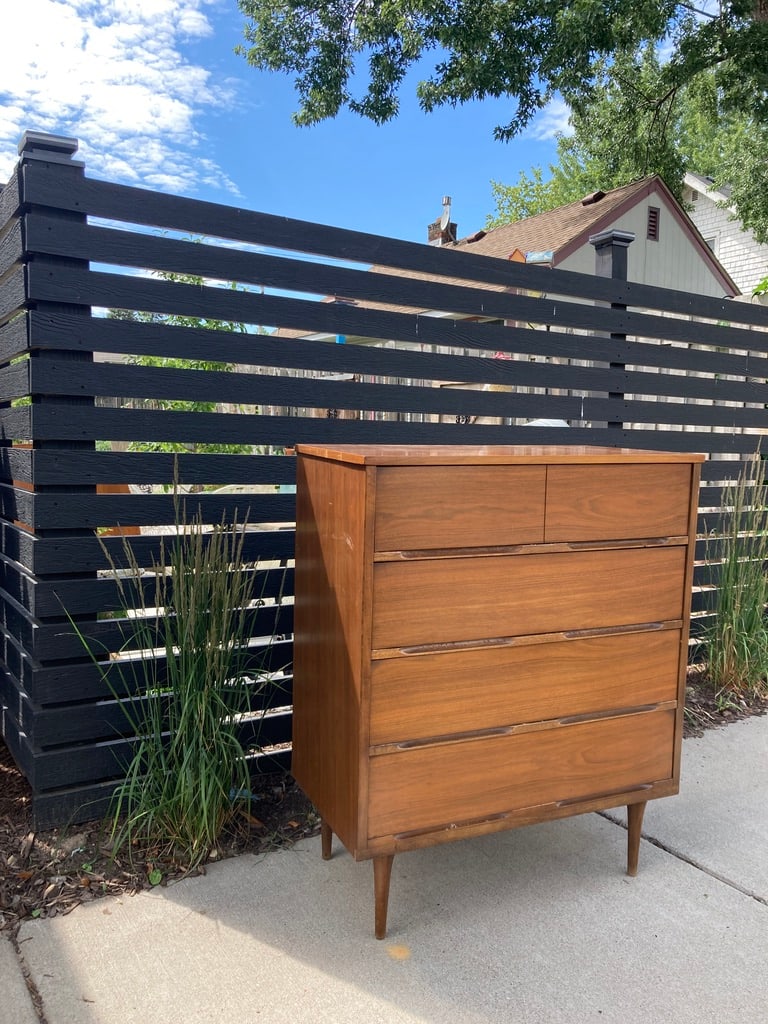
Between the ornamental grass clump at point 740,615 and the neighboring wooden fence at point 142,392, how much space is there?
1.57 metres

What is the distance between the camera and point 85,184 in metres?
2.34

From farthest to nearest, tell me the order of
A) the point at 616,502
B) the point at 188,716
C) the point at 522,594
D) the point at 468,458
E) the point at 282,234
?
the point at 282,234
the point at 188,716
the point at 616,502
the point at 522,594
the point at 468,458

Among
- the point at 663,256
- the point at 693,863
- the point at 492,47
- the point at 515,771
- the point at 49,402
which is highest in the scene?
the point at 492,47

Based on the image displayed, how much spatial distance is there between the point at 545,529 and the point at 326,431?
1066mm

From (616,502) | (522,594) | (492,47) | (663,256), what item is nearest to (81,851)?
(522,594)

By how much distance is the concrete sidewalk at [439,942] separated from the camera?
1769mm

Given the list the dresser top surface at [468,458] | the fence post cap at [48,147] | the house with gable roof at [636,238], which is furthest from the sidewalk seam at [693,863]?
the house with gable roof at [636,238]

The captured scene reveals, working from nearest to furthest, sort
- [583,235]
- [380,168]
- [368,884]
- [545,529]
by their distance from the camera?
[545,529] < [368,884] < [583,235] < [380,168]

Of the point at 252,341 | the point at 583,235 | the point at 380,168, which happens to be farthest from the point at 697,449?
the point at 380,168

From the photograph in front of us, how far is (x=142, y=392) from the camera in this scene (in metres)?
2.48

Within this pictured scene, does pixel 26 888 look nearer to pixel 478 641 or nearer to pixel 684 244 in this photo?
pixel 478 641

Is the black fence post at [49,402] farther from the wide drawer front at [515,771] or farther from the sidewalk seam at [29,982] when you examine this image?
the wide drawer front at [515,771]

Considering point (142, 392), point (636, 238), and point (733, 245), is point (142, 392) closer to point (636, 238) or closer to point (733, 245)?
point (636, 238)

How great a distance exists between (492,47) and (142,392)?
9.12 meters
